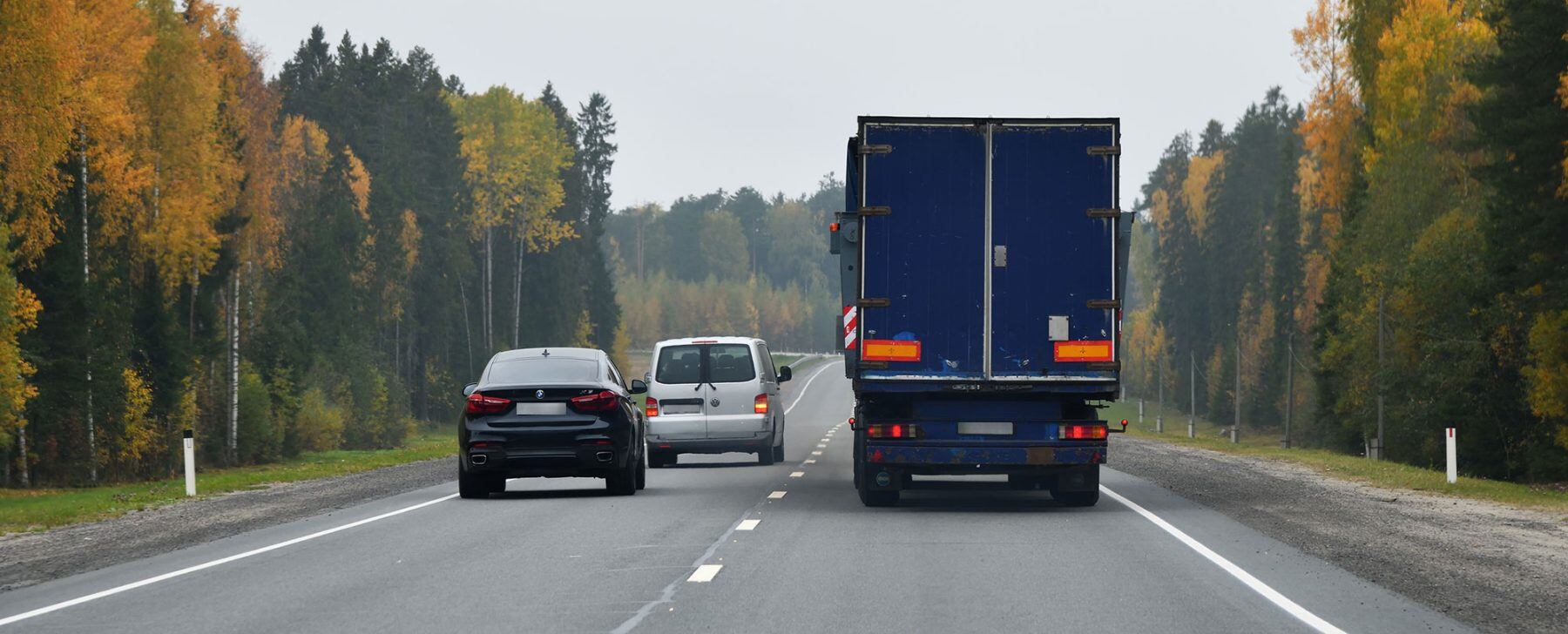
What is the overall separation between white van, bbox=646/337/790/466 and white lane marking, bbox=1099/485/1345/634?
10032mm

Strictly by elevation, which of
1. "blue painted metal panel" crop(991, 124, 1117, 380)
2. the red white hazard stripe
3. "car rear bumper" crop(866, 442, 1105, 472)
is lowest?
"car rear bumper" crop(866, 442, 1105, 472)

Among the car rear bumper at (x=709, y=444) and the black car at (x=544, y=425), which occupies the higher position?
the black car at (x=544, y=425)

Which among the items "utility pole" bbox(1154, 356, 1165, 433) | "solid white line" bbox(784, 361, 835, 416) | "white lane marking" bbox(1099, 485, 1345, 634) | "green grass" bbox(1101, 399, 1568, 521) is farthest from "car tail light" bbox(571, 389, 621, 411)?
"utility pole" bbox(1154, 356, 1165, 433)

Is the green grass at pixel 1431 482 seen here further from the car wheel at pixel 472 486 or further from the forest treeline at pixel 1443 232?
the car wheel at pixel 472 486

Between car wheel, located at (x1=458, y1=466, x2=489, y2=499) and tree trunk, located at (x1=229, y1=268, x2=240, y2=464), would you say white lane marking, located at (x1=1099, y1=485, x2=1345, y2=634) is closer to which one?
car wheel, located at (x1=458, y1=466, x2=489, y2=499)

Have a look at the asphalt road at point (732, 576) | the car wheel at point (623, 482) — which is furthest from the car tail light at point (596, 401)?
the asphalt road at point (732, 576)

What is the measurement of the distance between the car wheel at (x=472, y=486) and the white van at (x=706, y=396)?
6.71m

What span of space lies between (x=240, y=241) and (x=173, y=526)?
3993cm

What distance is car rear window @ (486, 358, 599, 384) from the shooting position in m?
20.1

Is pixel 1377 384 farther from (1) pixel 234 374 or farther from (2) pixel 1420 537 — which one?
(2) pixel 1420 537

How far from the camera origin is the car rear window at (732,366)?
27.7m

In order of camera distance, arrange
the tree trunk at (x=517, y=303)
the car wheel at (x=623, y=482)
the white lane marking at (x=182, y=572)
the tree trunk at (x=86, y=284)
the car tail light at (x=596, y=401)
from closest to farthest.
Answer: the white lane marking at (x=182, y=572) → the car tail light at (x=596, y=401) → the car wheel at (x=623, y=482) → the tree trunk at (x=86, y=284) → the tree trunk at (x=517, y=303)

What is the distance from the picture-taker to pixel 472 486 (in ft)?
68.3

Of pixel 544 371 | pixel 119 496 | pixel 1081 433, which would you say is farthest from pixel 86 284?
pixel 1081 433
